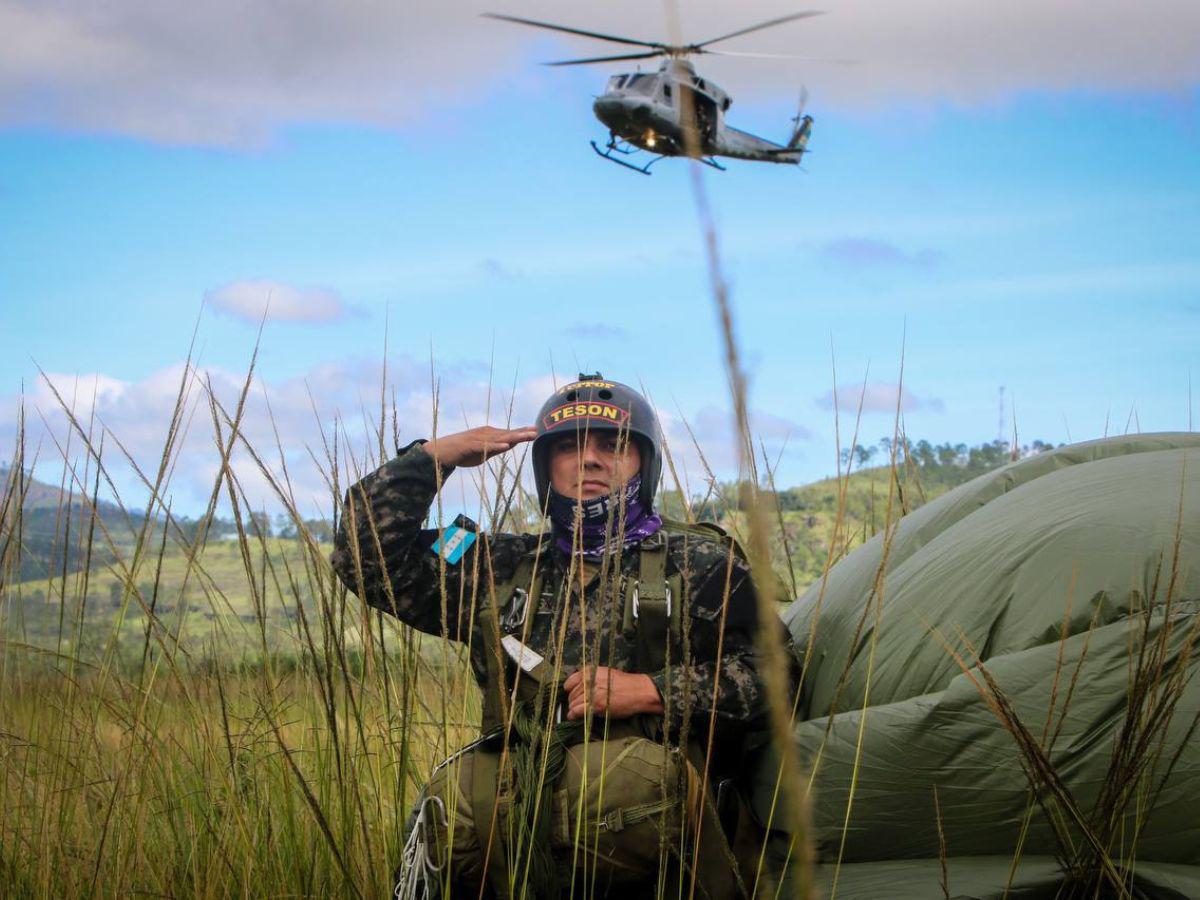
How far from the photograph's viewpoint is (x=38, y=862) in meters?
2.51

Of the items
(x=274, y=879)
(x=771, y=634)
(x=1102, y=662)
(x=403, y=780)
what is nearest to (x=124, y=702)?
(x=274, y=879)

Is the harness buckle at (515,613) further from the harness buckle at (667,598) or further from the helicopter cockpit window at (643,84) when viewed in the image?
the helicopter cockpit window at (643,84)

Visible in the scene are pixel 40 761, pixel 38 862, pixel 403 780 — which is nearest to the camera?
pixel 403 780

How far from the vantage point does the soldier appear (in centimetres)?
213

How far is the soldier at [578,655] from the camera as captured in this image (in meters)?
2.13

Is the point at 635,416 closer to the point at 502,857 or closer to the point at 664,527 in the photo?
the point at 664,527

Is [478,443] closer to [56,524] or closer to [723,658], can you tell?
[723,658]

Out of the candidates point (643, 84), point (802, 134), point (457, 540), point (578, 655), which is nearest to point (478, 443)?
point (457, 540)

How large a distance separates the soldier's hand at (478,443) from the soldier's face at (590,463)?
14 centimetres

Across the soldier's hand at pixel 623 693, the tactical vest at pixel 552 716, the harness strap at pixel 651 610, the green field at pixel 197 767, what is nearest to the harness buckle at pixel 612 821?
the tactical vest at pixel 552 716

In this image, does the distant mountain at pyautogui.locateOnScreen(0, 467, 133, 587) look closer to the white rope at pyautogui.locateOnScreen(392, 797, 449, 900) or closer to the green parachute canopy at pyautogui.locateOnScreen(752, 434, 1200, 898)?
the white rope at pyautogui.locateOnScreen(392, 797, 449, 900)

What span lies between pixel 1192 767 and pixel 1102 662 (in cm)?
21

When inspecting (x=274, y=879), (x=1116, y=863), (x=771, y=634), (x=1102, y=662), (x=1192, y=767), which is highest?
(x=771, y=634)

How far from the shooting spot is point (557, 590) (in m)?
3.08
